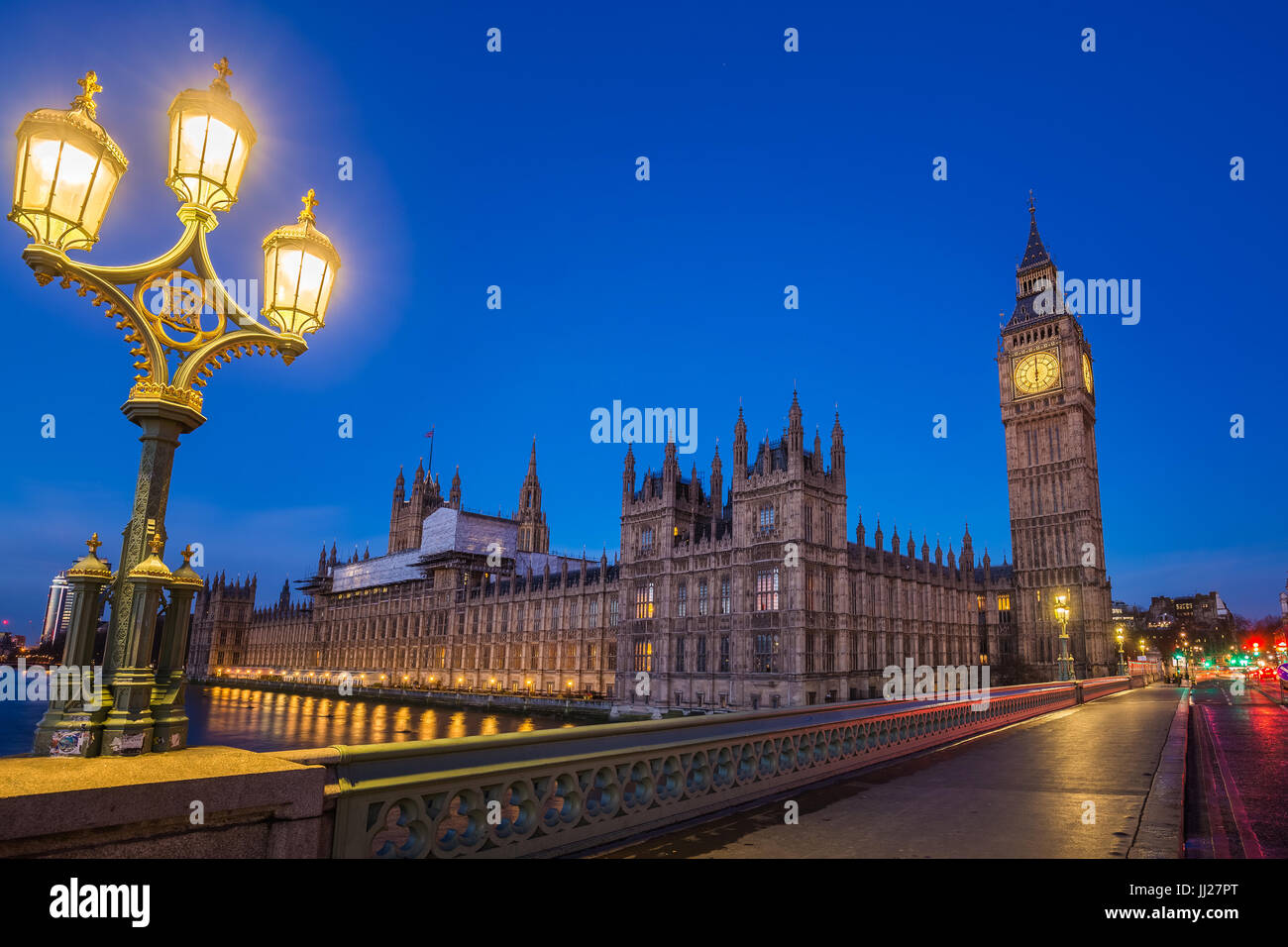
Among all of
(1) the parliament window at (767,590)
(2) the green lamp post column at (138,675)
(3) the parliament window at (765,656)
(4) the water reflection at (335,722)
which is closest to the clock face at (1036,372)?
(1) the parliament window at (767,590)

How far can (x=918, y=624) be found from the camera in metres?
59.8

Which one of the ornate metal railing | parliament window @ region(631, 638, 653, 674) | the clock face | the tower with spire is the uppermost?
the clock face

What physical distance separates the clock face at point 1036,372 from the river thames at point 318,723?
6672 centimetres

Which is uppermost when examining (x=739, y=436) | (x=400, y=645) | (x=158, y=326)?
(x=739, y=436)

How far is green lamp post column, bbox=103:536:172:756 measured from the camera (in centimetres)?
439

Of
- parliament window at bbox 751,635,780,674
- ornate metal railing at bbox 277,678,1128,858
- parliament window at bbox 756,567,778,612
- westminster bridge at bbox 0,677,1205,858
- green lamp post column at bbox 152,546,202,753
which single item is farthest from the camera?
parliament window at bbox 756,567,778,612

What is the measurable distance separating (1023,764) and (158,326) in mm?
14912

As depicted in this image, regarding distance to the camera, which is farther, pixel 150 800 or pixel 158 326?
pixel 158 326

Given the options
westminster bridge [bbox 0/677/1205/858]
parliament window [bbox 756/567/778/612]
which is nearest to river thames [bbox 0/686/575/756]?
parliament window [bbox 756/567/778/612]

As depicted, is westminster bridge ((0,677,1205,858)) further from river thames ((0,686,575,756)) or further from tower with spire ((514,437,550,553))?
tower with spire ((514,437,550,553))

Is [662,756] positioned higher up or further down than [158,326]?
further down

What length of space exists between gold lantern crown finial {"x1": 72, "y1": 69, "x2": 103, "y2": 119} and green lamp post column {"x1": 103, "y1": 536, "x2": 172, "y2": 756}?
3.07 m

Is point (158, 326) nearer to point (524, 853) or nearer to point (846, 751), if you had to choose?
point (524, 853)
